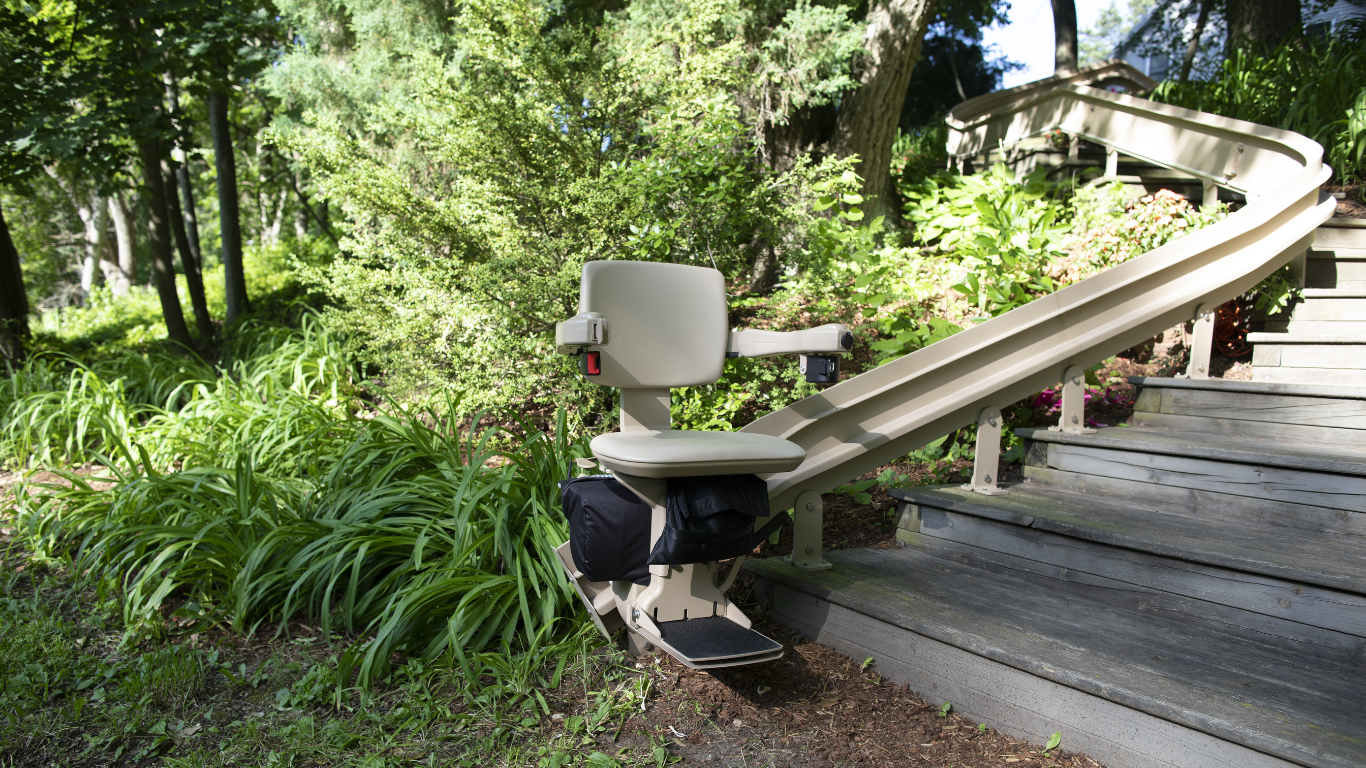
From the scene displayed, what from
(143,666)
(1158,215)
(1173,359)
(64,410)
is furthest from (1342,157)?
(64,410)

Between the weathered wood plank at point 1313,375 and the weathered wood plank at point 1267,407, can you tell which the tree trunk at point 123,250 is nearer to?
the weathered wood plank at point 1267,407

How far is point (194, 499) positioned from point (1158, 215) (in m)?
4.67

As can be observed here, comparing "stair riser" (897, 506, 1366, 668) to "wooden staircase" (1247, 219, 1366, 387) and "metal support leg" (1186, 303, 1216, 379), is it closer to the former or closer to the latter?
"metal support leg" (1186, 303, 1216, 379)

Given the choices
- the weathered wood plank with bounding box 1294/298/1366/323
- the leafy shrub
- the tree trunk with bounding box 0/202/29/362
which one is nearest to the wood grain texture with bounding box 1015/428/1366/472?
the weathered wood plank with bounding box 1294/298/1366/323

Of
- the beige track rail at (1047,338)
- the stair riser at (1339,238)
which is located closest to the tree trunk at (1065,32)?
the beige track rail at (1047,338)

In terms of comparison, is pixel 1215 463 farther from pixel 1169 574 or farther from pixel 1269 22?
pixel 1269 22

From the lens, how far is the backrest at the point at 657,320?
2.07 m

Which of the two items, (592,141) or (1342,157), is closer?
(592,141)

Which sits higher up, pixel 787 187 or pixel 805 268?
pixel 787 187

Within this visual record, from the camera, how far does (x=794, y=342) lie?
6.91ft

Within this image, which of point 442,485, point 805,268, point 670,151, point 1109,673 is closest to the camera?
point 1109,673

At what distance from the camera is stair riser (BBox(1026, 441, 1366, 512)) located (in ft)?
7.18

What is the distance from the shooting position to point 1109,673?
170 cm

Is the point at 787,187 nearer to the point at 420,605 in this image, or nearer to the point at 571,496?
the point at 571,496
